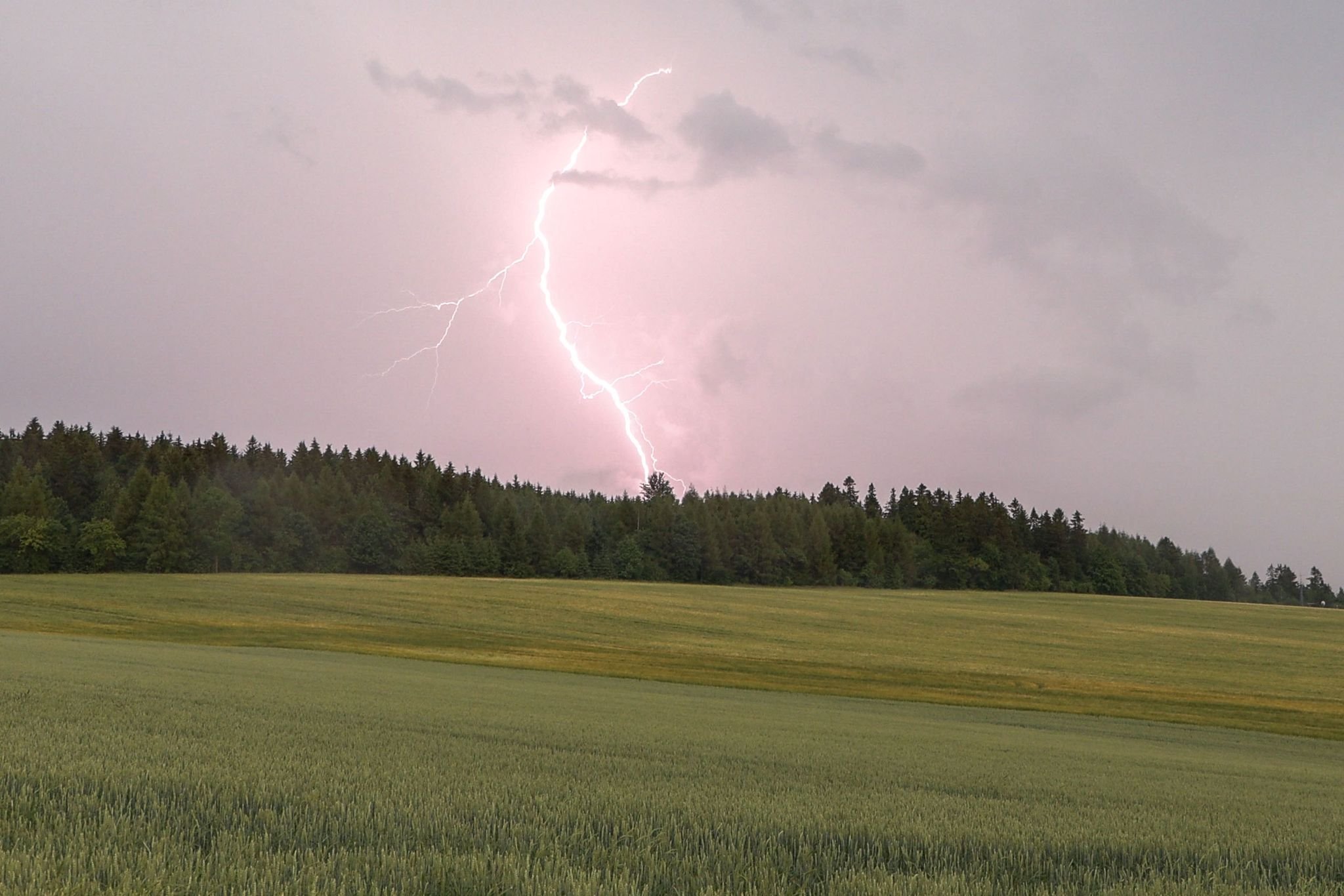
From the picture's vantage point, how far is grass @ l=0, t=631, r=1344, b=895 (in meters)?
5.20

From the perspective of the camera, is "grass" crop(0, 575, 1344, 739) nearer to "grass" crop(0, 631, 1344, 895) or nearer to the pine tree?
"grass" crop(0, 631, 1344, 895)

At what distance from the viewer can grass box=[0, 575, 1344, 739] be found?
39125 mm

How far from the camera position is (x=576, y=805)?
7609mm

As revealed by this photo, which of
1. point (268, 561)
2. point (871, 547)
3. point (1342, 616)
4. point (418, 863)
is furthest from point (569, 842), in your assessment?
point (871, 547)

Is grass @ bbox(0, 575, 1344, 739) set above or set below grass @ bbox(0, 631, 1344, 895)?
below

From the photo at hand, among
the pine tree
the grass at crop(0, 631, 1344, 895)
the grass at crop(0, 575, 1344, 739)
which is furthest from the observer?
the pine tree

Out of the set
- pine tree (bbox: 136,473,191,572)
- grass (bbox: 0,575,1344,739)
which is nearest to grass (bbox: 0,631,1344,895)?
grass (bbox: 0,575,1344,739)

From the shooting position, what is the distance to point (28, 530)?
3942 inches

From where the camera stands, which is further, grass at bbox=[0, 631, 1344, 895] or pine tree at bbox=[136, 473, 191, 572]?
pine tree at bbox=[136, 473, 191, 572]

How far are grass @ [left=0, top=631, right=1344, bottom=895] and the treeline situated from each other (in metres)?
101

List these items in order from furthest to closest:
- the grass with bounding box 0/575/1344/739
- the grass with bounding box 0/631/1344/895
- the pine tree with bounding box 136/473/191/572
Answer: the pine tree with bounding box 136/473/191/572, the grass with bounding box 0/575/1344/739, the grass with bounding box 0/631/1344/895

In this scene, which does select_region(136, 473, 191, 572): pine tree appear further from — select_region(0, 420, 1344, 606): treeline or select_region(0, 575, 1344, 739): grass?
select_region(0, 575, 1344, 739): grass

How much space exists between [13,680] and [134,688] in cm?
200

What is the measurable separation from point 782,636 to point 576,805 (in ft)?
176
